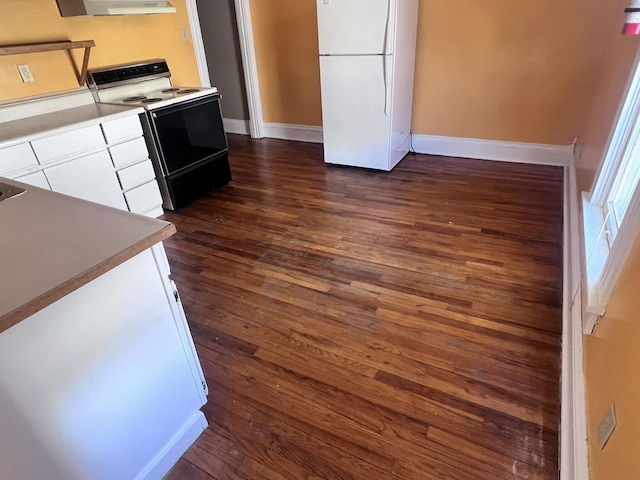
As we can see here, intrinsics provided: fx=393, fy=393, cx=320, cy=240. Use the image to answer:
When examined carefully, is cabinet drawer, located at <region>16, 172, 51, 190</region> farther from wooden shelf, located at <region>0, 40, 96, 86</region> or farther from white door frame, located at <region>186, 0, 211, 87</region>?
white door frame, located at <region>186, 0, 211, 87</region>

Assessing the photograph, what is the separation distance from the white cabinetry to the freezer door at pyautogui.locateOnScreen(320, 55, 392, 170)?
172 centimetres

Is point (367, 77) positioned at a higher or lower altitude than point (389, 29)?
lower

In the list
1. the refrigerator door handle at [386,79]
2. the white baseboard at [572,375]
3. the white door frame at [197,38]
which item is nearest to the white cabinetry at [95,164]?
the white door frame at [197,38]

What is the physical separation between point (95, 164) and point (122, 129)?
31cm

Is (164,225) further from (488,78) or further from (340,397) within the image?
(488,78)

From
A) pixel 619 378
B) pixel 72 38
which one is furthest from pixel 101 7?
pixel 619 378

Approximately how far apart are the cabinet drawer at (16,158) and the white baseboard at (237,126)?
3097mm

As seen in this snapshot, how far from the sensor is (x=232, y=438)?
1488 mm

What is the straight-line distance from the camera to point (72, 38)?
2867 mm

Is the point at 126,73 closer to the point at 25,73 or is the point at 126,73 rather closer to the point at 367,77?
the point at 25,73

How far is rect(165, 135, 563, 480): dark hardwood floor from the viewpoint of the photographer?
1.42 metres

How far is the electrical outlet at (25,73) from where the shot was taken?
8.55 ft

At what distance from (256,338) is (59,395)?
3.27ft

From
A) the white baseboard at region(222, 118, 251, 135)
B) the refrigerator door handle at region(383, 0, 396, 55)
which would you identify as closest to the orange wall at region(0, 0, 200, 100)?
the white baseboard at region(222, 118, 251, 135)
